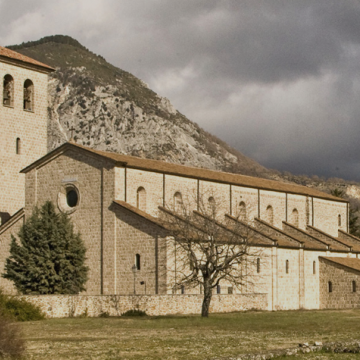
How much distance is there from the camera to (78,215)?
53.8 metres

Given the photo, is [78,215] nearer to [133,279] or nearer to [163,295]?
[133,279]

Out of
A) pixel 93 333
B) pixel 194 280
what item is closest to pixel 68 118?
pixel 194 280

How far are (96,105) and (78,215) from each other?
10738 centimetres

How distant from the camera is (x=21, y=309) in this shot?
4131cm

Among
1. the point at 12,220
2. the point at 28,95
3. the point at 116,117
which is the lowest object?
the point at 12,220

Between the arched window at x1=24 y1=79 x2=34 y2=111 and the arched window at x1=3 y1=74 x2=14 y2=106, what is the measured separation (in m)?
1.59

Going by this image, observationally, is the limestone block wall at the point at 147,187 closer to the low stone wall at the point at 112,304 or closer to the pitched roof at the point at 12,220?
the pitched roof at the point at 12,220

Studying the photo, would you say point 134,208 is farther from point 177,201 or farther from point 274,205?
point 274,205

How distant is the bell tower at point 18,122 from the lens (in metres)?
58.7

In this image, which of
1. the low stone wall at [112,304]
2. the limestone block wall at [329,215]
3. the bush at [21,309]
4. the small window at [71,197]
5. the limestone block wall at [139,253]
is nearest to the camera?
the bush at [21,309]

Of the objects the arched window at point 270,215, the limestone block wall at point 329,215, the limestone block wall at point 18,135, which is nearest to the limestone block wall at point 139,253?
the limestone block wall at point 18,135

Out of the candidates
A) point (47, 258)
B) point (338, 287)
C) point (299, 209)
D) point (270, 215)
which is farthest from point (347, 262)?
point (47, 258)

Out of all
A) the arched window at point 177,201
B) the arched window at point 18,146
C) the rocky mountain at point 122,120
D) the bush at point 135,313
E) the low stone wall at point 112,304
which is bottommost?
the bush at point 135,313

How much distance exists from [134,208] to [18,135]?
44.5 feet
